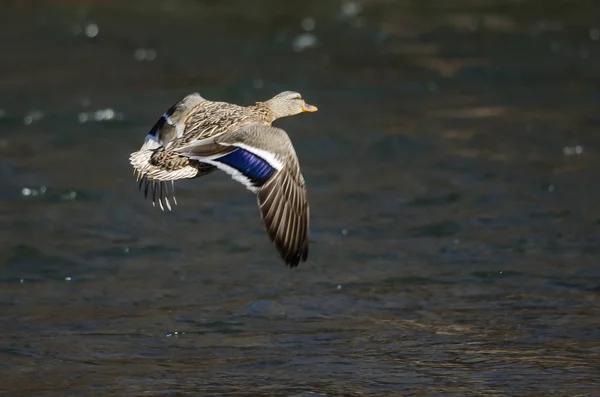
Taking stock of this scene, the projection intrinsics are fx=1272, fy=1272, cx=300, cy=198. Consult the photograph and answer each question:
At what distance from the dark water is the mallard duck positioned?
3.19 ft

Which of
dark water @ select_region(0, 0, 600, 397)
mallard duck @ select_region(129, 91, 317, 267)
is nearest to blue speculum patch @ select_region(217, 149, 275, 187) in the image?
mallard duck @ select_region(129, 91, 317, 267)

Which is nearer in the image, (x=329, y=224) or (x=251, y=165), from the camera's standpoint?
(x=251, y=165)

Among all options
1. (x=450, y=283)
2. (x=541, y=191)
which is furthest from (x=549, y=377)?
(x=541, y=191)

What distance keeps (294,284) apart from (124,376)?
89.6 inches

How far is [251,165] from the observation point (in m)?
7.64

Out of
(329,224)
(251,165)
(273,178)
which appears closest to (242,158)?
(251,165)

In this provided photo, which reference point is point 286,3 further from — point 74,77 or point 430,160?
point 430,160

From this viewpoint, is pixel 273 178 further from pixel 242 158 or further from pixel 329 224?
pixel 329 224

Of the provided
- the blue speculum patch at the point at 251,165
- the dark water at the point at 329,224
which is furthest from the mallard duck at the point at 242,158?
the dark water at the point at 329,224

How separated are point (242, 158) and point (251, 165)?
0.33 feet

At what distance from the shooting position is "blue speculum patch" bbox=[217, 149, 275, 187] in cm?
758

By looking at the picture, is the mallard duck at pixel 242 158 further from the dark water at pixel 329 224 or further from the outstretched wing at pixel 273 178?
the dark water at pixel 329 224

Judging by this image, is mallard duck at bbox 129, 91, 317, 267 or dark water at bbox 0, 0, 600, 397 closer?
mallard duck at bbox 129, 91, 317, 267

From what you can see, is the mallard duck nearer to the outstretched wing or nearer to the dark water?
the outstretched wing
